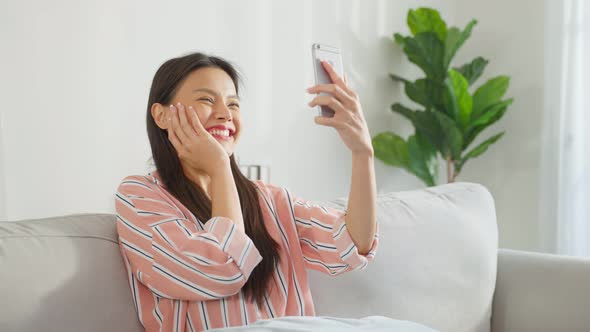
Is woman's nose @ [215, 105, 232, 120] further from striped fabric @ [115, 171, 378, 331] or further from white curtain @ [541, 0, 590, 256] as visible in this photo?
white curtain @ [541, 0, 590, 256]

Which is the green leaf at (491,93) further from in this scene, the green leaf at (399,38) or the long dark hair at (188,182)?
the long dark hair at (188,182)

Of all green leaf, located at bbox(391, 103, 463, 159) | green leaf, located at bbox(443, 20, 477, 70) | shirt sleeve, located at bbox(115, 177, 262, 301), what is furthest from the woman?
green leaf, located at bbox(443, 20, 477, 70)

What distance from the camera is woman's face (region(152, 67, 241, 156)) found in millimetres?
1332

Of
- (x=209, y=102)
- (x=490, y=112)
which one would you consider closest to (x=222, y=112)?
(x=209, y=102)

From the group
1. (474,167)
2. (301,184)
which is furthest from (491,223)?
(474,167)

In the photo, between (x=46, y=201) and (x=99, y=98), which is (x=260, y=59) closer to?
(x=99, y=98)

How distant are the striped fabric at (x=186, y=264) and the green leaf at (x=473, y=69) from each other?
7.78 feet

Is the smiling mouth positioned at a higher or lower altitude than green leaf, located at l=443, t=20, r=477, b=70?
lower

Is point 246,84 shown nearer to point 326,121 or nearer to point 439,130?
point 439,130

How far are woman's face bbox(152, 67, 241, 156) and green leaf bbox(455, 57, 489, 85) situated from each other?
237 centimetres

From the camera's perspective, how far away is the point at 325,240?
139cm

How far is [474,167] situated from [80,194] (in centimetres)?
230

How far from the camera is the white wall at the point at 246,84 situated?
2137 mm

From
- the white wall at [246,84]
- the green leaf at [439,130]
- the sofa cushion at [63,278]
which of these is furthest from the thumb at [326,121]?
the green leaf at [439,130]
